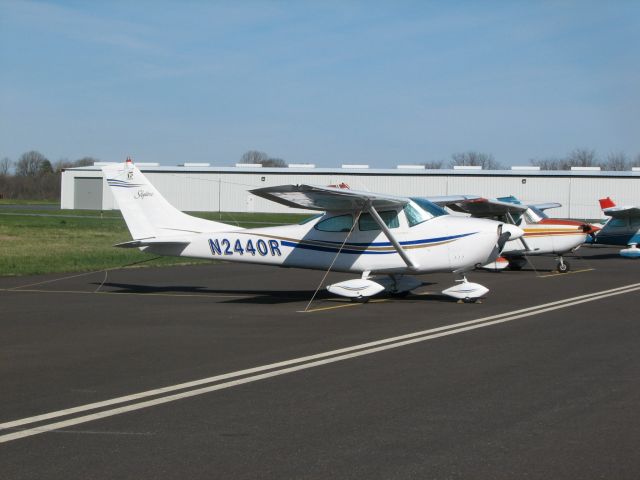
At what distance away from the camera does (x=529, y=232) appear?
2416 centimetres

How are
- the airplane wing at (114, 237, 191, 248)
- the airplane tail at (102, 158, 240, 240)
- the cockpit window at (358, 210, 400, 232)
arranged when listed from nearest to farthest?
the cockpit window at (358, 210, 400, 232), the airplane wing at (114, 237, 191, 248), the airplane tail at (102, 158, 240, 240)

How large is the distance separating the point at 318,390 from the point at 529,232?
17.7 m

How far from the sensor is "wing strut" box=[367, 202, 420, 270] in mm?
15242

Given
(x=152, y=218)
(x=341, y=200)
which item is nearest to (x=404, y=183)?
(x=152, y=218)

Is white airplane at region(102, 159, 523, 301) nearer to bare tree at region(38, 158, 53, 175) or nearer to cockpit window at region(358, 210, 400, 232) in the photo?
cockpit window at region(358, 210, 400, 232)

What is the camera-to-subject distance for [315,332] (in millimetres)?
11391

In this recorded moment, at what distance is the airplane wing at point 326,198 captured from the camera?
14234 millimetres

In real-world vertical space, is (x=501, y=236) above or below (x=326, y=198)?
below

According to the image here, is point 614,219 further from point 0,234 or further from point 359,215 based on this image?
point 0,234

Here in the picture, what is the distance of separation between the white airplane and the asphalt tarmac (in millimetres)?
859

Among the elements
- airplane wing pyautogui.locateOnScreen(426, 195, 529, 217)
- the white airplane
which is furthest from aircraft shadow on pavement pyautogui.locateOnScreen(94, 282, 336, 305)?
airplane wing pyautogui.locateOnScreen(426, 195, 529, 217)

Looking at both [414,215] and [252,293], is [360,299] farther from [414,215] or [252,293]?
[252,293]

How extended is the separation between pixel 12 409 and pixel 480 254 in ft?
32.6

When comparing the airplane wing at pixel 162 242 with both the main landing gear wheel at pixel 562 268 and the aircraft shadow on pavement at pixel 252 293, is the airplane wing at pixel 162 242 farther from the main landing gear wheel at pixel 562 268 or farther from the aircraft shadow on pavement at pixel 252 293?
the main landing gear wheel at pixel 562 268
